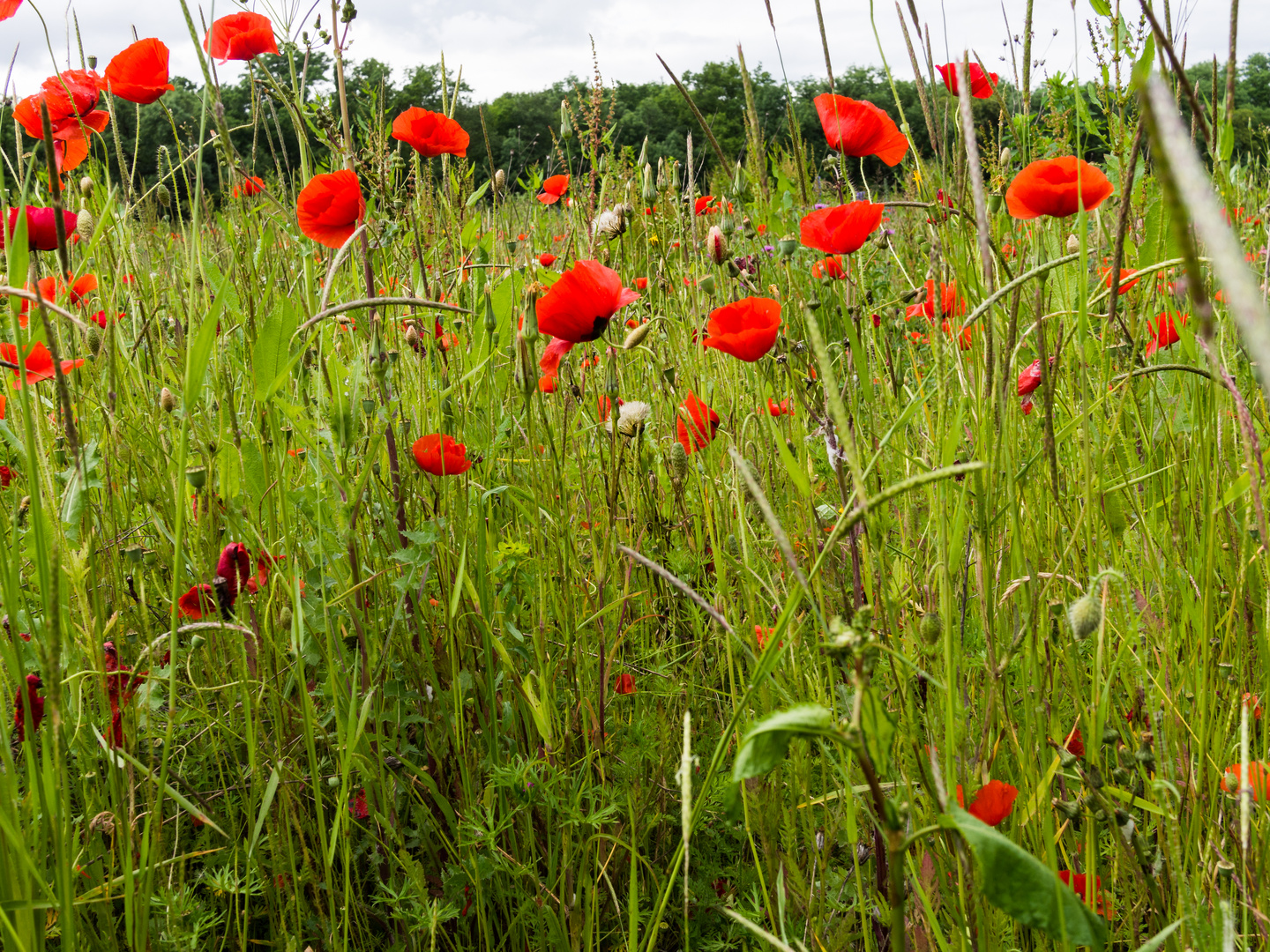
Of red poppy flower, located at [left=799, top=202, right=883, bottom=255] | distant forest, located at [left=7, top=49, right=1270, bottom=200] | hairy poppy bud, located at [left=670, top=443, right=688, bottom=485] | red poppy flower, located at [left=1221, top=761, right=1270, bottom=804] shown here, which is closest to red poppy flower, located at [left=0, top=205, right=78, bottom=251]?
distant forest, located at [left=7, top=49, right=1270, bottom=200]

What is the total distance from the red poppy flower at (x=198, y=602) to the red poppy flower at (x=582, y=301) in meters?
0.51

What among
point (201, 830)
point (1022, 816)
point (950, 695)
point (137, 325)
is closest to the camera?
point (950, 695)

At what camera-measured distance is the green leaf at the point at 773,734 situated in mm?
394

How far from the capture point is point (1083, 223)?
70 centimetres

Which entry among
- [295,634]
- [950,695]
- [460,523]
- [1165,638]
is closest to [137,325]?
[460,523]

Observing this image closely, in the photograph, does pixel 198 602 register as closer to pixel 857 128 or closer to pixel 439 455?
pixel 439 455

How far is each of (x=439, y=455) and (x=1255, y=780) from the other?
2.86 ft

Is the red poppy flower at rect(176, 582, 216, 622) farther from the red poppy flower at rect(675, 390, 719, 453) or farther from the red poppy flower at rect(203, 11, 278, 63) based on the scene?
the red poppy flower at rect(203, 11, 278, 63)

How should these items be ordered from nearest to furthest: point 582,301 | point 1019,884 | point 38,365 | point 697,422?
point 1019,884 → point 582,301 → point 38,365 → point 697,422

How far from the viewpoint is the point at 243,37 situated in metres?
1.36

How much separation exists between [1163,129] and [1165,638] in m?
0.83

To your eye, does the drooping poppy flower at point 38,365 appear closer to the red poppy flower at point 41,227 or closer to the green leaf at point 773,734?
the red poppy flower at point 41,227

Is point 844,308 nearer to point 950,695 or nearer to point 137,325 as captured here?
point 950,695

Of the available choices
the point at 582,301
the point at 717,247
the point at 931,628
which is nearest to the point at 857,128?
the point at 717,247
